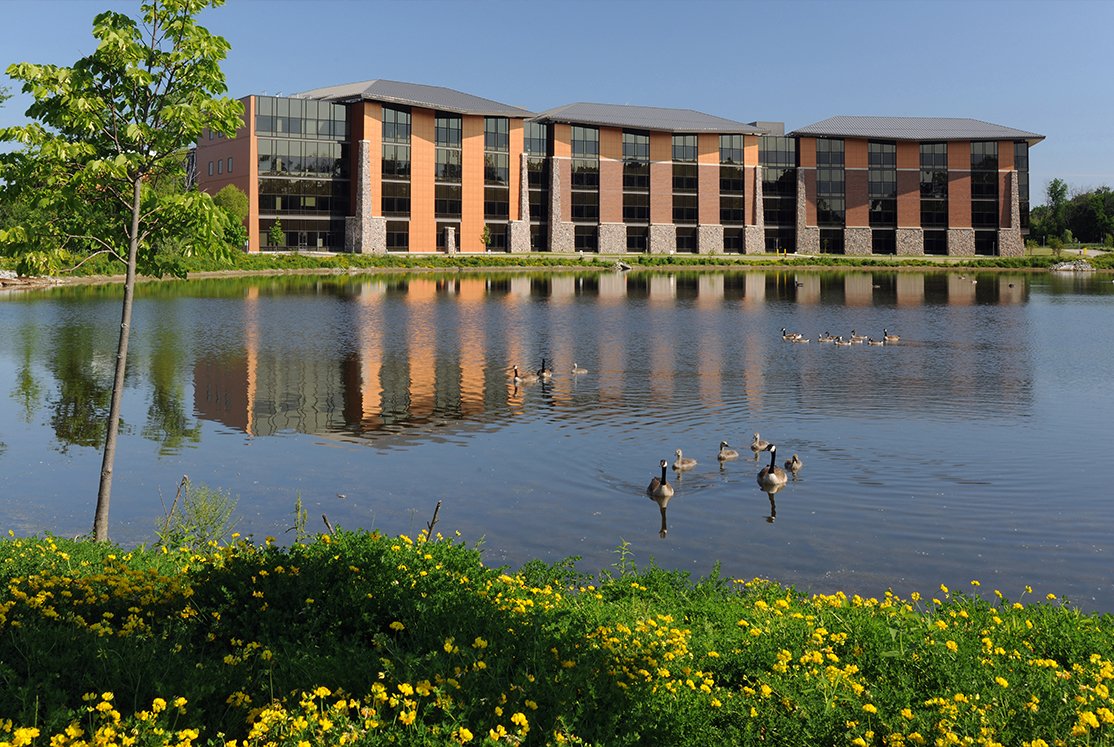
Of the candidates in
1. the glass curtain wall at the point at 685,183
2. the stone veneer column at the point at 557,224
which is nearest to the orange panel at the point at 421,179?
the stone veneer column at the point at 557,224

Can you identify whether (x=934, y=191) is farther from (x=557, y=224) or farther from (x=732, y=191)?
(x=557, y=224)

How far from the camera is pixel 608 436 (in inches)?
1103

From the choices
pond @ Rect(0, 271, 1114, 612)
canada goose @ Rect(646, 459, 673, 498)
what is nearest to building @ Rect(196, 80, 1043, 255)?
pond @ Rect(0, 271, 1114, 612)

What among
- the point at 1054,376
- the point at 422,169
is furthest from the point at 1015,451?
the point at 422,169

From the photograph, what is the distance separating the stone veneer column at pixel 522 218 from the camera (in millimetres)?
128500

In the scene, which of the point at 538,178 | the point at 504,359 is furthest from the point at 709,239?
the point at 504,359

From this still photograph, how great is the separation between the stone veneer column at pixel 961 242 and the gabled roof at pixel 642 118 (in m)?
29.5

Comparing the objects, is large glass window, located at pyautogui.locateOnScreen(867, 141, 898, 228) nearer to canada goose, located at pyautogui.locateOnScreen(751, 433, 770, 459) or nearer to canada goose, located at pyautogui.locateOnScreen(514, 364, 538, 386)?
canada goose, located at pyautogui.locateOnScreen(514, 364, 538, 386)

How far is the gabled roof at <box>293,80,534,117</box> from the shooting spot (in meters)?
115

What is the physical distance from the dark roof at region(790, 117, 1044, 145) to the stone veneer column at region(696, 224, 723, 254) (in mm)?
16162

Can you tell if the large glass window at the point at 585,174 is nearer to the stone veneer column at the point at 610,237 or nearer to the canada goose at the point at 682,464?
the stone veneer column at the point at 610,237

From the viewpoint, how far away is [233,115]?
57.2 ft

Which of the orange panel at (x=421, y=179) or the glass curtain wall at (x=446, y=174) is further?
the glass curtain wall at (x=446, y=174)

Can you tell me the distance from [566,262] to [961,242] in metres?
55.5
